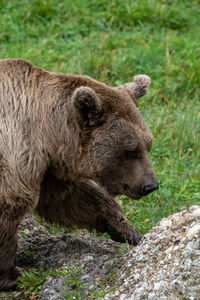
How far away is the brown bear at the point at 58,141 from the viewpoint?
467 centimetres

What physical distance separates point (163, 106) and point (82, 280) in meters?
3.99

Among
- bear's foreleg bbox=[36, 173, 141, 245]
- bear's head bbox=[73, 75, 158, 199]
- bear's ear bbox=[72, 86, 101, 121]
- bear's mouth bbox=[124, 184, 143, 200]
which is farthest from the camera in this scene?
bear's foreleg bbox=[36, 173, 141, 245]

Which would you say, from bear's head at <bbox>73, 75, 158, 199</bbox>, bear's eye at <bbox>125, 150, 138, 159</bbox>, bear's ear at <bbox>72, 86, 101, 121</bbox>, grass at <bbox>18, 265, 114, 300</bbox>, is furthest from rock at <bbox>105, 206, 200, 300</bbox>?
bear's ear at <bbox>72, 86, 101, 121</bbox>

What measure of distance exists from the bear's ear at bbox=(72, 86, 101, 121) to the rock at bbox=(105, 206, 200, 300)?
1030mm

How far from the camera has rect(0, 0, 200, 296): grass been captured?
656 cm

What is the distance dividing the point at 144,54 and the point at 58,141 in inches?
162

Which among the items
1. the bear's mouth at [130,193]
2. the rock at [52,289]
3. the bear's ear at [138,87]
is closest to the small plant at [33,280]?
the rock at [52,289]

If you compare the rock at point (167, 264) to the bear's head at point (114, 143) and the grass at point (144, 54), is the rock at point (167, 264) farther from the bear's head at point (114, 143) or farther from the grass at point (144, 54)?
the grass at point (144, 54)

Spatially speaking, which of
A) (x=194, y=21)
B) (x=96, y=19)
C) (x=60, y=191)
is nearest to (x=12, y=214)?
(x=60, y=191)

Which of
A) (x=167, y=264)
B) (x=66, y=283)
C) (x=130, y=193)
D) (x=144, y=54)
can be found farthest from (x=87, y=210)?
(x=144, y=54)

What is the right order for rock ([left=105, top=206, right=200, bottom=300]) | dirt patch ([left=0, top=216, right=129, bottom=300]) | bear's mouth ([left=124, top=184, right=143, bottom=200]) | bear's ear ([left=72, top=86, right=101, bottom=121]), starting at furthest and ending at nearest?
bear's mouth ([left=124, top=184, right=143, bottom=200]) < bear's ear ([left=72, top=86, right=101, bottom=121]) < dirt patch ([left=0, top=216, right=129, bottom=300]) < rock ([left=105, top=206, right=200, bottom=300])

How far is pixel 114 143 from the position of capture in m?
4.77

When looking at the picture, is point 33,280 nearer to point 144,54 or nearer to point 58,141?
point 58,141

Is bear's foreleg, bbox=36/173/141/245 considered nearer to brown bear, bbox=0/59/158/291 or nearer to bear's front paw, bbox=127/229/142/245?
bear's front paw, bbox=127/229/142/245
